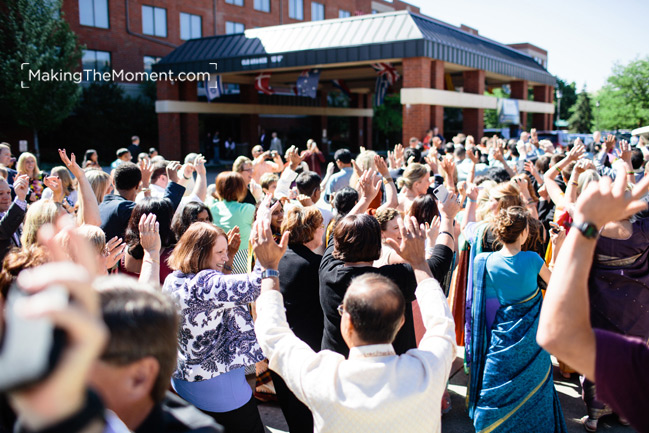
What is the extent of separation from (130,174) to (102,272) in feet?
7.42

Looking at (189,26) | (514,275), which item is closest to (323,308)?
(514,275)

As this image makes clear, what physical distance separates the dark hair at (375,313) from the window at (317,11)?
137ft

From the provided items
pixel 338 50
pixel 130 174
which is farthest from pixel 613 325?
pixel 338 50

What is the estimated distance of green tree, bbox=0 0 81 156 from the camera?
72.3ft

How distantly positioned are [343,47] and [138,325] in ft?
54.6

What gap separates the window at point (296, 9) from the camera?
39.0 meters

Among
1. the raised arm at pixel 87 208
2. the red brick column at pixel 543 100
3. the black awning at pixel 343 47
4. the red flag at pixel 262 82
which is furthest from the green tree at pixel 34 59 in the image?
the red brick column at pixel 543 100

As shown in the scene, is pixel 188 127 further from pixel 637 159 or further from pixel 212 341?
pixel 212 341

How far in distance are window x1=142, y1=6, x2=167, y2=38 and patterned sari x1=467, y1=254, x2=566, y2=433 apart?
32014 mm

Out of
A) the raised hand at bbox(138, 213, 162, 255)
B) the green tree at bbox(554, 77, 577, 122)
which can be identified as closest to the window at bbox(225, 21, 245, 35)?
the raised hand at bbox(138, 213, 162, 255)

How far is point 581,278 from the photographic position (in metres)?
1.56

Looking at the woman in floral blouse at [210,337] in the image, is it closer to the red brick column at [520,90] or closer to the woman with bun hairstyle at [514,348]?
the woman with bun hairstyle at [514,348]

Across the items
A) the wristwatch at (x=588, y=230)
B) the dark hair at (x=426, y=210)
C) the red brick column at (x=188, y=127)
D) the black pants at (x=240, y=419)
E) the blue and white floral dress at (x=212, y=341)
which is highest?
the red brick column at (x=188, y=127)

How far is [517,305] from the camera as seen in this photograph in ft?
11.9
